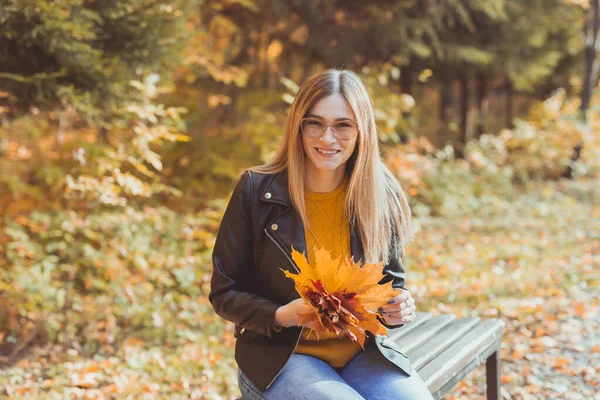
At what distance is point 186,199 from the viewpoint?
6801mm

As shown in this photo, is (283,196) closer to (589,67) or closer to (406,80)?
(406,80)

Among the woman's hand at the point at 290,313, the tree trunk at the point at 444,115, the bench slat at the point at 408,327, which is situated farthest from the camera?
the tree trunk at the point at 444,115

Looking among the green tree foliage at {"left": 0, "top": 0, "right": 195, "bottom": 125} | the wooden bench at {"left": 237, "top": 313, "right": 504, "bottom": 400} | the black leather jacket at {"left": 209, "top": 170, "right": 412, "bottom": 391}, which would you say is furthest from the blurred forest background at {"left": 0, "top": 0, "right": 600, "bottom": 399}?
the black leather jacket at {"left": 209, "top": 170, "right": 412, "bottom": 391}

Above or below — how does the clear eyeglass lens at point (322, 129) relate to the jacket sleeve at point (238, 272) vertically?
above

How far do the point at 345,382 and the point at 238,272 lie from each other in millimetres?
591

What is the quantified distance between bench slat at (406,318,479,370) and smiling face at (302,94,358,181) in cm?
97

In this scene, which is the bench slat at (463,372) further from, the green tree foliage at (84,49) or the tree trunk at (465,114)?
the tree trunk at (465,114)

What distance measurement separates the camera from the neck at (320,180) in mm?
2344

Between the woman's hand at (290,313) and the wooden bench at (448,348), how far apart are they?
0.75 meters

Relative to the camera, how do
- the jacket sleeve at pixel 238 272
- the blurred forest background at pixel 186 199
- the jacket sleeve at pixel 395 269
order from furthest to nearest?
the blurred forest background at pixel 186 199 → the jacket sleeve at pixel 395 269 → the jacket sleeve at pixel 238 272

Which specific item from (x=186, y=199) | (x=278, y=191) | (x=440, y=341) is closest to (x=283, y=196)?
(x=278, y=191)

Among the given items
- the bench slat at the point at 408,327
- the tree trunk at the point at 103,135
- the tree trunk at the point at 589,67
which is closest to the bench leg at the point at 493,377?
the bench slat at the point at 408,327

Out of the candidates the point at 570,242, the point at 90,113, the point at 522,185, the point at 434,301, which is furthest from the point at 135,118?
the point at 522,185

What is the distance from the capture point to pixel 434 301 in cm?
516
